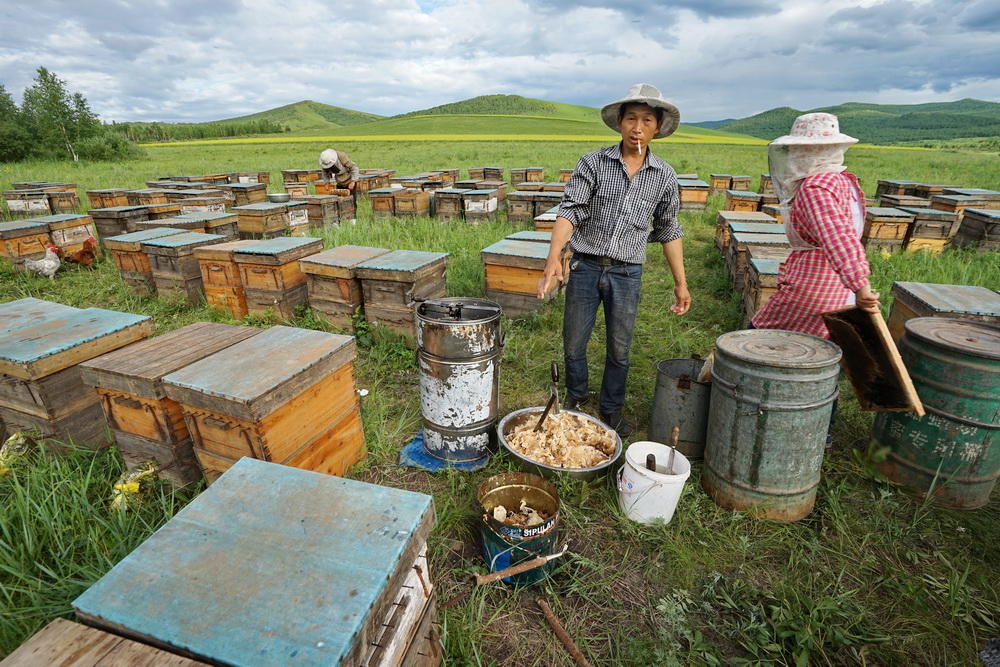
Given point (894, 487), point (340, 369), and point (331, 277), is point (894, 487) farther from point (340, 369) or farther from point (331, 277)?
point (331, 277)

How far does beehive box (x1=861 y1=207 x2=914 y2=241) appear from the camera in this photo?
26.6 ft

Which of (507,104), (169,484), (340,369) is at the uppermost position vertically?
(507,104)

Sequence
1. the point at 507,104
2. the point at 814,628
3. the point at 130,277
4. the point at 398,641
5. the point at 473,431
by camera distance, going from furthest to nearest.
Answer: the point at 507,104 → the point at 130,277 → the point at 473,431 → the point at 814,628 → the point at 398,641

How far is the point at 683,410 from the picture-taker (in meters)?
3.51

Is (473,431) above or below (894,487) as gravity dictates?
above

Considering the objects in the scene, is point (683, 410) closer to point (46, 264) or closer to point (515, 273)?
point (515, 273)

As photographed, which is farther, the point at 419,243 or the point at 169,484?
the point at 419,243

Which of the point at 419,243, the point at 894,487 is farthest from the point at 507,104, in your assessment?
the point at 894,487

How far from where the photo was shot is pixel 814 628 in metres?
2.40

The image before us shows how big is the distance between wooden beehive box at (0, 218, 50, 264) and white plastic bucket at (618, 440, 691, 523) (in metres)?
9.92

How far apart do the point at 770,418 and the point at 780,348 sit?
1.53 feet

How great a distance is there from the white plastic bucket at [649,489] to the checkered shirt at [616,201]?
1545 mm

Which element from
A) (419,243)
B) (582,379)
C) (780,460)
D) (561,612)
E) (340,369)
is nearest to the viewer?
(561,612)

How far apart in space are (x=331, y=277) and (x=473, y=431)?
9.25 feet
